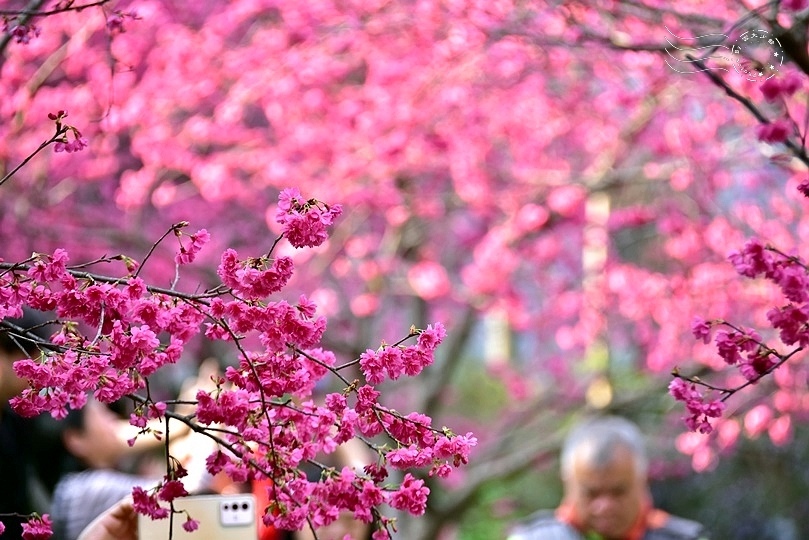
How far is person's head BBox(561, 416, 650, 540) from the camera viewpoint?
14.2 feet

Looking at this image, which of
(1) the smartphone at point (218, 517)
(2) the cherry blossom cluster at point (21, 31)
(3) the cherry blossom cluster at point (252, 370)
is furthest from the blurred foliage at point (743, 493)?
(3) the cherry blossom cluster at point (252, 370)

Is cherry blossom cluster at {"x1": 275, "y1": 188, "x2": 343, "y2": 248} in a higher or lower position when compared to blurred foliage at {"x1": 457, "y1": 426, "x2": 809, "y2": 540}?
higher

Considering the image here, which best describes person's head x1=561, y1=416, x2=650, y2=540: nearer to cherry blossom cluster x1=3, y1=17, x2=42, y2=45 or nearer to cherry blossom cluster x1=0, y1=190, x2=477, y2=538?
cherry blossom cluster x1=0, y1=190, x2=477, y2=538

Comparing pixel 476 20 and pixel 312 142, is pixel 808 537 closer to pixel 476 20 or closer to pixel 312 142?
pixel 312 142

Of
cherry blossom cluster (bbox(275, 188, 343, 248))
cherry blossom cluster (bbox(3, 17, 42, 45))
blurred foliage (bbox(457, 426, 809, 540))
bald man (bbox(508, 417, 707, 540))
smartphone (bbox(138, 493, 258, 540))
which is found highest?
cherry blossom cluster (bbox(3, 17, 42, 45))

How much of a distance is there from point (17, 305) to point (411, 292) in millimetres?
6034

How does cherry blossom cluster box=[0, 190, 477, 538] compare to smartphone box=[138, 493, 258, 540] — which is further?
smartphone box=[138, 493, 258, 540]

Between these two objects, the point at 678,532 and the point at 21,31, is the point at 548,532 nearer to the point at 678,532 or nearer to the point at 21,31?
the point at 678,532

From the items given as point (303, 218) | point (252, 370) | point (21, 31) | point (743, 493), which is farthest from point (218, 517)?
point (743, 493)

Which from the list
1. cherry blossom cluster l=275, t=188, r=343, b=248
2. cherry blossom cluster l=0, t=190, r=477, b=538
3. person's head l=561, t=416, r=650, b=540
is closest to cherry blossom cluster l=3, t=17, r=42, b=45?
cherry blossom cluster l=0, t=190, r=477, b=538

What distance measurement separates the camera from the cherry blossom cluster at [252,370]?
2.47m

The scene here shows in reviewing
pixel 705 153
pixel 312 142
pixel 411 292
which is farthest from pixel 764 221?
pixel 312 142

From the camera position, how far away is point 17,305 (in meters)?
2.49

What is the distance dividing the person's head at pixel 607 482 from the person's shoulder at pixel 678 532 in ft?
0.33
